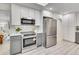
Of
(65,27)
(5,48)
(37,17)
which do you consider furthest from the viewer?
(65,27)

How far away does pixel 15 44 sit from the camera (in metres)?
1.95

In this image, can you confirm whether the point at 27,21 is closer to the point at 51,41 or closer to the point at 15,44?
the point at 15,44

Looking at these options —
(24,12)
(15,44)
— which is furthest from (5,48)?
(24,12)

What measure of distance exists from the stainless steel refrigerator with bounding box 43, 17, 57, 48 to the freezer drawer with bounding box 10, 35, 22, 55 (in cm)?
59

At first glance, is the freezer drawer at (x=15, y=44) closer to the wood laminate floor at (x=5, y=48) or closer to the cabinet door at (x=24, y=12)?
the wood laminate floor at (x=5, y=48)

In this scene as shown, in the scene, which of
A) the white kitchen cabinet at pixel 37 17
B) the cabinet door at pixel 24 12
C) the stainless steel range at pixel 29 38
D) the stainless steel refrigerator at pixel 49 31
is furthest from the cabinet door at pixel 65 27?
the cabinet door at pixel 24 12

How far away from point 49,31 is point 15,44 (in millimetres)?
887

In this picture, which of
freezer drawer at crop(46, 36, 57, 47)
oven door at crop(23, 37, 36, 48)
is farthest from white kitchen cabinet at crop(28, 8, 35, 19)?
freezer drawer at crop(46, 36, 57, 47)

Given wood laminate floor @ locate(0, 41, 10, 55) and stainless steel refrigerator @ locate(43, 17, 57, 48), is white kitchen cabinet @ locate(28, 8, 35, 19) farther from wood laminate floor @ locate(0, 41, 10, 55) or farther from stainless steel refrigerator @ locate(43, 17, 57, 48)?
wood laminate floor @ locate(0, 41, 10, 55)

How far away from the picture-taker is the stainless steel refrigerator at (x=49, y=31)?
215 centimetres

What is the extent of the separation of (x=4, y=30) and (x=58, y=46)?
4.22 ft
